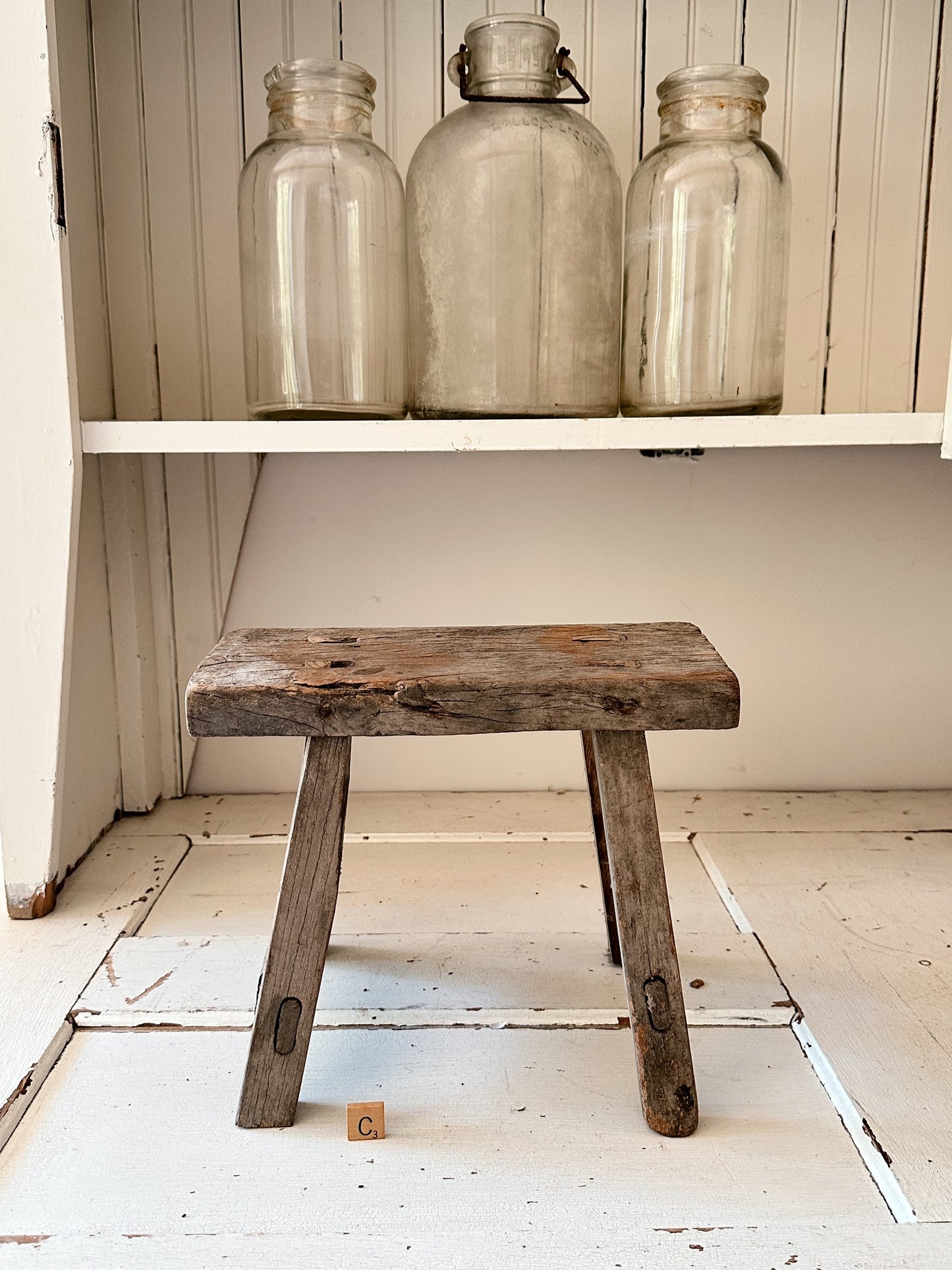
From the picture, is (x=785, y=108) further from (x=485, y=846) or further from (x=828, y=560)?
(x=485, y=846)

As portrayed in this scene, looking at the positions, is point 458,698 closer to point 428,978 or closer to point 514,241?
point 428,978

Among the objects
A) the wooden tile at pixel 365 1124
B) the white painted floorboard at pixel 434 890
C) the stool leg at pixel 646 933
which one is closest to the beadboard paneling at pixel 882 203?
the white painted floorboard at pixel 434 890

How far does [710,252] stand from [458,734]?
1.87ft

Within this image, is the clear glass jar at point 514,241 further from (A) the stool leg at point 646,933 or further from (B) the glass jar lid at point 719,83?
(A) the stool leg at point 646,933

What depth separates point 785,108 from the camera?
1.12 metres

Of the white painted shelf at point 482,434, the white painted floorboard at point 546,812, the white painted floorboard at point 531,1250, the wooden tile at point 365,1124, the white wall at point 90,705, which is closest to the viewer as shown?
the white painted floorboard at point 531,1250

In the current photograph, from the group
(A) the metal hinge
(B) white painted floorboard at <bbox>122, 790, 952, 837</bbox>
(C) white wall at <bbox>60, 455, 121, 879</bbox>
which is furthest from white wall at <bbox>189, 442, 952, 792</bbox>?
(A) the metal hinge

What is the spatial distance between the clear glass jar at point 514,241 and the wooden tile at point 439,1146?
57 cm

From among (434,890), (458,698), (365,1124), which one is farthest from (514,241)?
(365,1124)

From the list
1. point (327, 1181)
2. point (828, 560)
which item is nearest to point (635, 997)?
point (327, 1181)

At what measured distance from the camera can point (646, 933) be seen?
2.20 feet

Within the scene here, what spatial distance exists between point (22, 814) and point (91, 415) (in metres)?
0.41

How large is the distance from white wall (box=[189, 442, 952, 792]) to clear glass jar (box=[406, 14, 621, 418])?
219mm

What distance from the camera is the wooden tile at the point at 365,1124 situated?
0.67 metres
